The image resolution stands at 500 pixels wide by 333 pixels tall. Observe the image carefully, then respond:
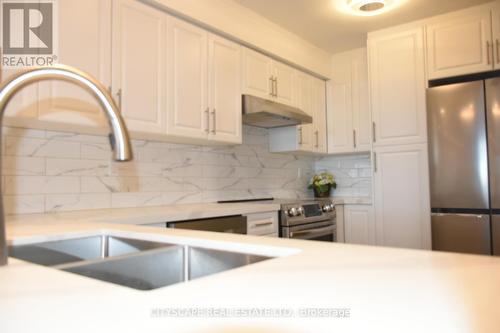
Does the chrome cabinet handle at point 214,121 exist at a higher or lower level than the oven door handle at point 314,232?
higher

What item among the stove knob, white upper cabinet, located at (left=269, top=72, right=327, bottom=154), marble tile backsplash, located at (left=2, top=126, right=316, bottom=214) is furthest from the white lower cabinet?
white upper cabinet, located at (left=269, top=72, right=327, bottom=154)

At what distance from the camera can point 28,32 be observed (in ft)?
5.73

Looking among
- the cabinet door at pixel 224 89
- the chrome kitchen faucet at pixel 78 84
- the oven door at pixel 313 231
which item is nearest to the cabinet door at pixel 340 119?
the oven door at pixel 313 231

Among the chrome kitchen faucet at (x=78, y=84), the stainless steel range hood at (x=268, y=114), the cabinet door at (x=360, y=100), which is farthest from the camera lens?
the cabinet door at (x=360, y=100)

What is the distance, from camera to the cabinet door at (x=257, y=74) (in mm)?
2994

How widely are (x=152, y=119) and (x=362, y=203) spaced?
2351mm

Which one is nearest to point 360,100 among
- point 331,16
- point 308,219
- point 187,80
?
point 331,16

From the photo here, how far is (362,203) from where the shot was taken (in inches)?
146

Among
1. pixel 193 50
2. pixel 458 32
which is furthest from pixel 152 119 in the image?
pixel 458 32

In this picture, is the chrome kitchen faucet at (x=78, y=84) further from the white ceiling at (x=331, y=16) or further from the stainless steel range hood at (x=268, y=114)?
the white ceiling at (x=331, y=16)

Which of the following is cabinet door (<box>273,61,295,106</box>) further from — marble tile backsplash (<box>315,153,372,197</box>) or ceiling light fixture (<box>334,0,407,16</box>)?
marble tile backsplash (<box>315,153,372,197</box>)

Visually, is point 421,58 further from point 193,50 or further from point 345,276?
point 345,276

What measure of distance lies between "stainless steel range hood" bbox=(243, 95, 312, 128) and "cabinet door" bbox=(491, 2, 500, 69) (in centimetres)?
150

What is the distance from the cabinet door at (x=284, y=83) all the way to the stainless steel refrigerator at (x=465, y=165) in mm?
1202
